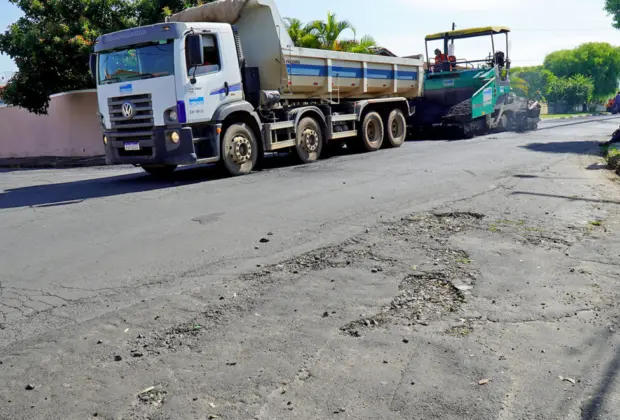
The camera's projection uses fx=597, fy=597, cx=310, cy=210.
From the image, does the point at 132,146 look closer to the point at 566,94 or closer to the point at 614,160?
the point at 614,160

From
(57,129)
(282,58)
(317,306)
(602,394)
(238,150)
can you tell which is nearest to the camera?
(602,394)

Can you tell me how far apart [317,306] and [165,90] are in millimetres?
7298

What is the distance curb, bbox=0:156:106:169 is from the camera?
62.3 ft

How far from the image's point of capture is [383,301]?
15.5 ft

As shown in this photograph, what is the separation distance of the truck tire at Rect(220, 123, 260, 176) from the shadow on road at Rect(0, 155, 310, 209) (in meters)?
0.32

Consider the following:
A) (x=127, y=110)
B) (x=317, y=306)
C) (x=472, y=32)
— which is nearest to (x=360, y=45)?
(x=472, y=32)

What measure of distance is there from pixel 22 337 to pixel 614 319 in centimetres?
422

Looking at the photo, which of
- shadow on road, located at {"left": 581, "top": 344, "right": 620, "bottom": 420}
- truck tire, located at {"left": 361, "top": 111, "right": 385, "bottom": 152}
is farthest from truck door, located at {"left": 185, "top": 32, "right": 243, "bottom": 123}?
shadow on road, located at {"left": 581, "top": 344, "right": 620, "bottom": 420}

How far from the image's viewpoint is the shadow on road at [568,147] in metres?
14.6

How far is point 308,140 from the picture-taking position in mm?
13906

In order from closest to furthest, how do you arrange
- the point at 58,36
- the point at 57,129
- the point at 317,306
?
the point at 317,306 < the point at 58,36 < the point at 57,129

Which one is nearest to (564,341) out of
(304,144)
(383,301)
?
(383,301)

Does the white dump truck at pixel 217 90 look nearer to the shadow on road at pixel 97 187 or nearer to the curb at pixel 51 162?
the shadow on road at pixel 97 187

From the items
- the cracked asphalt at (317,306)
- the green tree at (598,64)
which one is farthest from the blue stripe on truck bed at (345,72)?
the green tree at (598,64)
